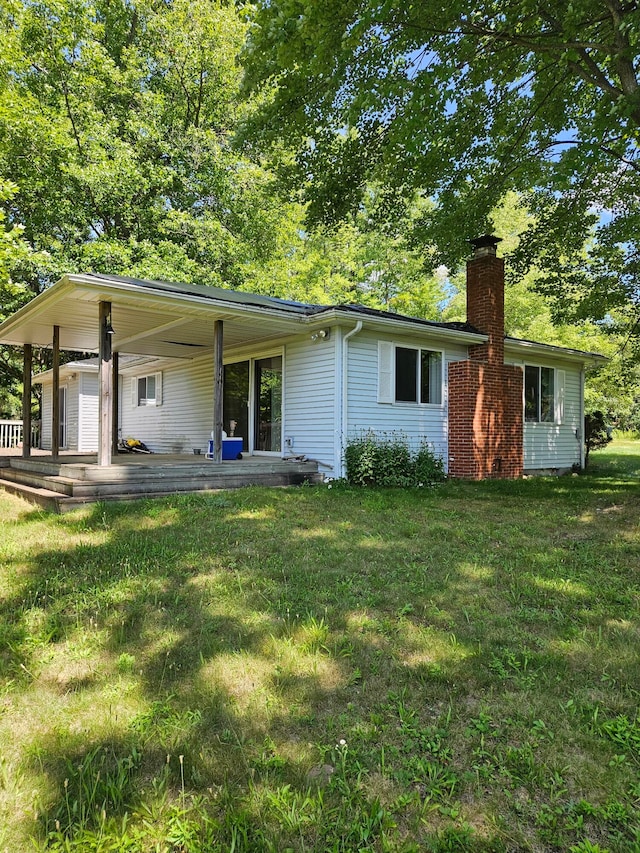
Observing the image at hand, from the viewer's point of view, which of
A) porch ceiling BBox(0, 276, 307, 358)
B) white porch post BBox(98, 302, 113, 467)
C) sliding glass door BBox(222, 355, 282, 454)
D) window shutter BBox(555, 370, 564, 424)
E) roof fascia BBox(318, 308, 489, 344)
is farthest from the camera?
window shutter BBox(555, 370, 564, 424)

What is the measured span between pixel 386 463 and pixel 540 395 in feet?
18.8

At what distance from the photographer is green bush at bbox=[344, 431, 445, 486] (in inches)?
355

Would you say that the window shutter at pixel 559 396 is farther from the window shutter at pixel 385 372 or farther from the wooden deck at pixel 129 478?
the wooden deck at pixel 129 478

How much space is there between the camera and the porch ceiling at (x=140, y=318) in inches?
279

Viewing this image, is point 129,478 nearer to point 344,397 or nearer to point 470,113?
point 344,397

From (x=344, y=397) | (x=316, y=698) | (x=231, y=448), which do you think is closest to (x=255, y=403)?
(x=231, y=448)

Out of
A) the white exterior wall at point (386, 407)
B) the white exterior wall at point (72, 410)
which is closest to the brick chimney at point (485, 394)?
the white exterior wall at point (386, 407)

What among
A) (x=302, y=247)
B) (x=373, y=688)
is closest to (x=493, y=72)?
(x=373, y=688)

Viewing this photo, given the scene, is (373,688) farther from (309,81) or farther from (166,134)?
(166,134)

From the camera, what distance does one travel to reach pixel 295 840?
1488mm

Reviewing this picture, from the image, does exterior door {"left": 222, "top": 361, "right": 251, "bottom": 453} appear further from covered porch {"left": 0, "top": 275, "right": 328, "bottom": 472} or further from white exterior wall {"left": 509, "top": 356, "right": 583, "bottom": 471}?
white exterior wall {"left": 509, "top": 356, "right": 583, "bottom": 471}

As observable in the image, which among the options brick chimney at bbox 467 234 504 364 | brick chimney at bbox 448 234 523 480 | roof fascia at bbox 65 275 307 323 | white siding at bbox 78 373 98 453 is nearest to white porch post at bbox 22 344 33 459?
roof fascia at bbox 65 275 307 323

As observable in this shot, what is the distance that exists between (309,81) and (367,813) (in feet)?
25.3

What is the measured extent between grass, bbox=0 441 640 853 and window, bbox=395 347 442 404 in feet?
Result: 18.9
